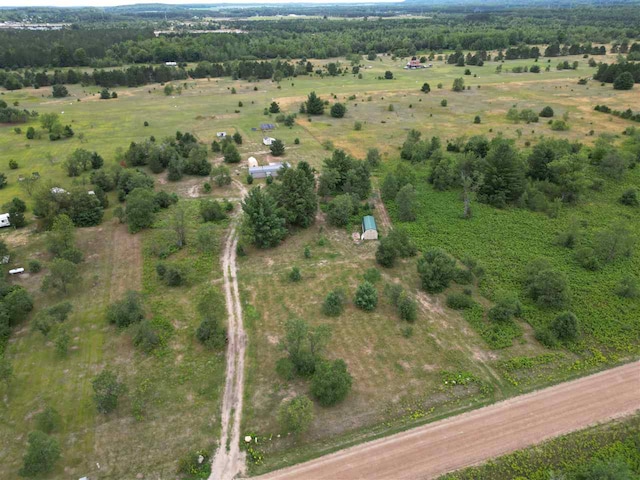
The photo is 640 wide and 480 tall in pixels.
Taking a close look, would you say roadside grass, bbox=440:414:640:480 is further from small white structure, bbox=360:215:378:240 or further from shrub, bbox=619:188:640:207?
shrub, bbox=619:188:640:207

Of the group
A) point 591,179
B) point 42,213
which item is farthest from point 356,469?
point 591,179

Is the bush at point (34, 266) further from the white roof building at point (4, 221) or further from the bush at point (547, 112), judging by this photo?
the bush at point (547, 112)

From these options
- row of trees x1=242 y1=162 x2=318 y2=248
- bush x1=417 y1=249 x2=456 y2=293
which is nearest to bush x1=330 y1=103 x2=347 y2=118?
row of trees x1=242 y1=162 x2=318 y2=248

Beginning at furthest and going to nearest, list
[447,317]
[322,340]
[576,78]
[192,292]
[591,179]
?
1. [576,78]
2. [591,179]
3. [192,292]
4. [447,317]
5. [322,340]

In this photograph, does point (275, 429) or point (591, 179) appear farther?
point (591, 179)

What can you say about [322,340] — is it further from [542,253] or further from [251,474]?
[542,253]

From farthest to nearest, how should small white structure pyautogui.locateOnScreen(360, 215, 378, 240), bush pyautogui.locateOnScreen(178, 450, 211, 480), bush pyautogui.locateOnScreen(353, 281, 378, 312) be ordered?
small white structure pyautogui.locateOnScreen(360, 215, 378, 240) < bush pyautogui.locateOnScreen(353, 281, 378, 312) < bush pyautogui.locateOnScreen(178, 450, 211, 480)

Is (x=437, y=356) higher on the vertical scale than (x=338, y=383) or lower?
lower

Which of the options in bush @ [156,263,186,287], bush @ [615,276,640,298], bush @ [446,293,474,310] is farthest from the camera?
bush @ [156,263,186,287]

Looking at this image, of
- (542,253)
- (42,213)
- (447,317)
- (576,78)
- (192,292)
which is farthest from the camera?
(576,78)
